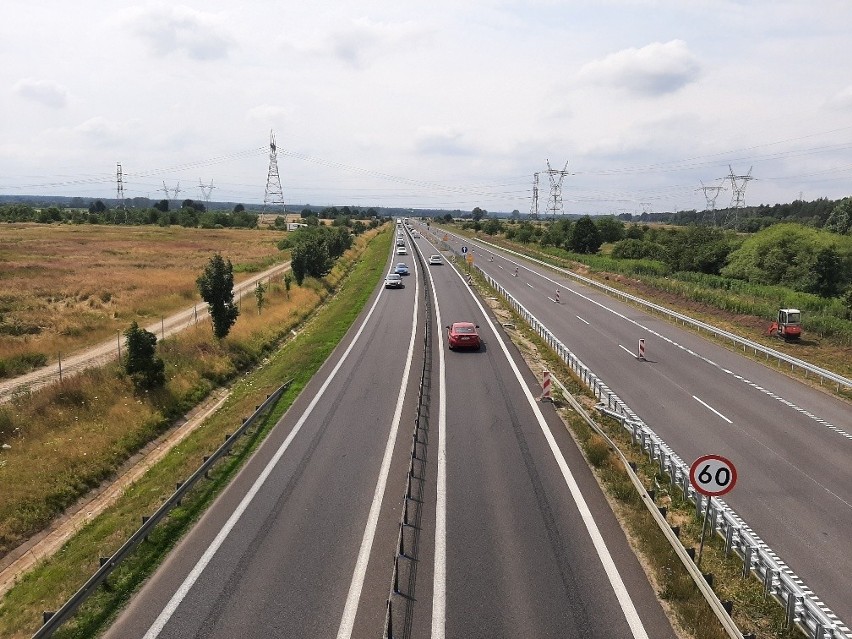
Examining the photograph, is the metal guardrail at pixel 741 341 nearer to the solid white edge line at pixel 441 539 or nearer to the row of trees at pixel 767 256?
the row of trees at pixel 767 256

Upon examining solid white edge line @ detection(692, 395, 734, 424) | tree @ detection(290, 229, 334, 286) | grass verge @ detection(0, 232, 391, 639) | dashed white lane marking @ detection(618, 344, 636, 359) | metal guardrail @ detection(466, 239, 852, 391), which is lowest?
grass verge @ detection(0, 232, 391, 639)

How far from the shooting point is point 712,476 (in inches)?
406

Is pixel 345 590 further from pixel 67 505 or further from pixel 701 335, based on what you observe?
pixel 701 335

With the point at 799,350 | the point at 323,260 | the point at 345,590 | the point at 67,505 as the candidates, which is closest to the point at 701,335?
the point at 799,350

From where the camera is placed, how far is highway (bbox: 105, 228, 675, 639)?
31.4 feet

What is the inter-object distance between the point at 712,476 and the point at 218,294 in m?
27.8

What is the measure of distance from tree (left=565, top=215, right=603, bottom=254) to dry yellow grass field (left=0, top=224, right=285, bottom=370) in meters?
47.9

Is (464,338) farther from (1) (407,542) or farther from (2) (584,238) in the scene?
(2) (584,238)

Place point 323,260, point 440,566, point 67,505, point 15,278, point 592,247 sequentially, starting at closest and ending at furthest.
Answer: point 440,566 → point 67,505 → point 15,278 → point 323,260 → point 592,247

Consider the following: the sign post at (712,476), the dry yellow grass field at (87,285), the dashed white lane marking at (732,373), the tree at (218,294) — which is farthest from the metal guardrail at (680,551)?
the dry yellow grass field at (87,285)

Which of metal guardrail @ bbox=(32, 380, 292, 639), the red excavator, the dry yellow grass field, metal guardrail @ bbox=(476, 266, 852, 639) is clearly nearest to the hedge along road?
the dry yellow grass field

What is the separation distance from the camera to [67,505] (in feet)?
54.3

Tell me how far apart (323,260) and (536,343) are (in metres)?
36.3

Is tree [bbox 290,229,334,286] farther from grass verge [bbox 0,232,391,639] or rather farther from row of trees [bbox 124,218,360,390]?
grass verge [bbox 0,232,391,639]
